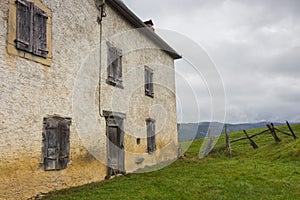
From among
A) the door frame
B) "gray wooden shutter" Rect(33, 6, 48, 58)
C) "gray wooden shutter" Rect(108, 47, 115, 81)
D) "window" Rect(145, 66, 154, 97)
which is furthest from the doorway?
"gray wooden shutter" Rect(33, 6, 48, 58)

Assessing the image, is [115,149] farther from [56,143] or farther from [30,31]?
[30,31]

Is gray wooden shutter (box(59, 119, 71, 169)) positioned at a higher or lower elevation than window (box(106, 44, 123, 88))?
lower

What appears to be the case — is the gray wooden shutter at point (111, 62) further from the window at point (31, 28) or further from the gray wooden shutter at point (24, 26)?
the gray wooden shutter at point (24, 26)

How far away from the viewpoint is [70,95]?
8031mm

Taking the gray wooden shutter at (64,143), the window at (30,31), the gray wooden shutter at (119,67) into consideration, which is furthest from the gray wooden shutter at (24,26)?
the gray wooden shutter at (119,67)

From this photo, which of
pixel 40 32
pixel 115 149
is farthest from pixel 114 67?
pixel 40 32

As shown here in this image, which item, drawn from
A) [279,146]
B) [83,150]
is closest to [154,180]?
[83,150]

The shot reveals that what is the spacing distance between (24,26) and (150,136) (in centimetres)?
821

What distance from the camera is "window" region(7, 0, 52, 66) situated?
6344mm

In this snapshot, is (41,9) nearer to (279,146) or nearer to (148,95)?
(148,95)

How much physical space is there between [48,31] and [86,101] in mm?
2471

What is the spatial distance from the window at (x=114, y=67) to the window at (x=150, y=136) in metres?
3.24

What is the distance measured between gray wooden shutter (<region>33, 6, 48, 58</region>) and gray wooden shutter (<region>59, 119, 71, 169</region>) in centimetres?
198

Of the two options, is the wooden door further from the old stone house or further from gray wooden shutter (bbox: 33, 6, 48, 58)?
gray wooden shutter (bbox: 33, 6, 48, 58)
